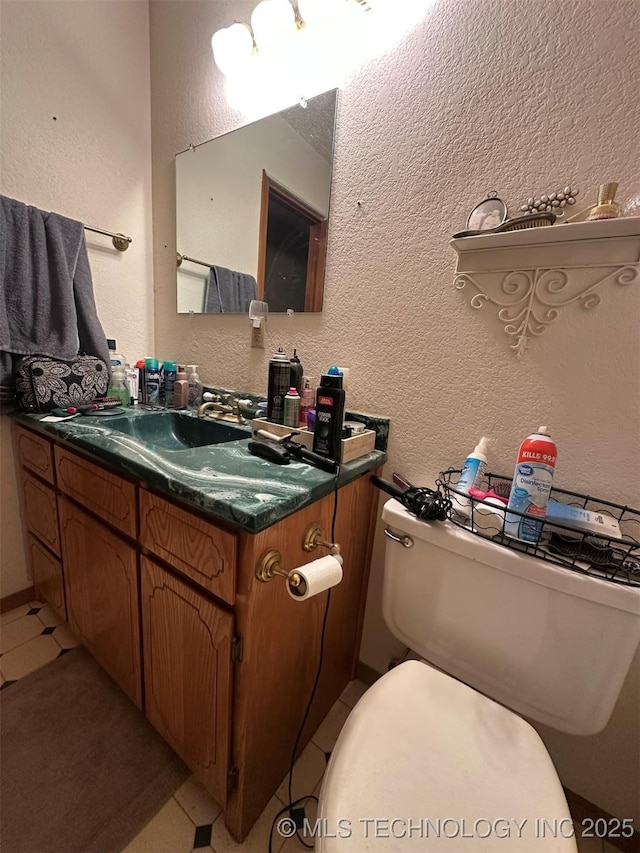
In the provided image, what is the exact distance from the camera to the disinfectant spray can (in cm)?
63

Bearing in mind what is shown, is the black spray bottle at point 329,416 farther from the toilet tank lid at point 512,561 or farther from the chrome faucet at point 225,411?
the chrome faucet at point 225,411

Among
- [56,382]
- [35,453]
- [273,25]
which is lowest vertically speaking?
[35,453]

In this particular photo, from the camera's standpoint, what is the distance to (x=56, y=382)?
1104 millimetres

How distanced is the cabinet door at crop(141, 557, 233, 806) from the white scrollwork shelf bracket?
89 centimetres

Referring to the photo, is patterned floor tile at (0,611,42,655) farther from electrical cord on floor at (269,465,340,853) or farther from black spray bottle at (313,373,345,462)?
black spray bottle at (313,373,345,462)

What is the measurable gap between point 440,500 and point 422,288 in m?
0.55

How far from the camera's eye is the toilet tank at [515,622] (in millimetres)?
597

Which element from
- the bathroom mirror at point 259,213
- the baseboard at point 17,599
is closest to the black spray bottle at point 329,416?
the bathroom mirror at point 259,213

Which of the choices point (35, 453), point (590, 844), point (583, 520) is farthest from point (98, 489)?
point (590, 844)

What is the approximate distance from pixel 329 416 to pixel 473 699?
0.66 m

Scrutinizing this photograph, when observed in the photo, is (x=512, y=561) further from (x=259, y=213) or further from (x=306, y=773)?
(x=259, y=213)

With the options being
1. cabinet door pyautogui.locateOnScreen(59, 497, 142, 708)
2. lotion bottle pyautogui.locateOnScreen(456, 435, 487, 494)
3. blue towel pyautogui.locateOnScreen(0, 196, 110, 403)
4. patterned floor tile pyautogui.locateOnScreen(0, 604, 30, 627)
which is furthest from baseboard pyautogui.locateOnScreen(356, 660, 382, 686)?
blue towel pyautogui.locateOnScreen(0, 196, 110, 403)

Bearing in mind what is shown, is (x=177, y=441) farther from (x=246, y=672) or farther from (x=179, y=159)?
(x=179, y=159)

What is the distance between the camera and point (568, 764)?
0.84m
